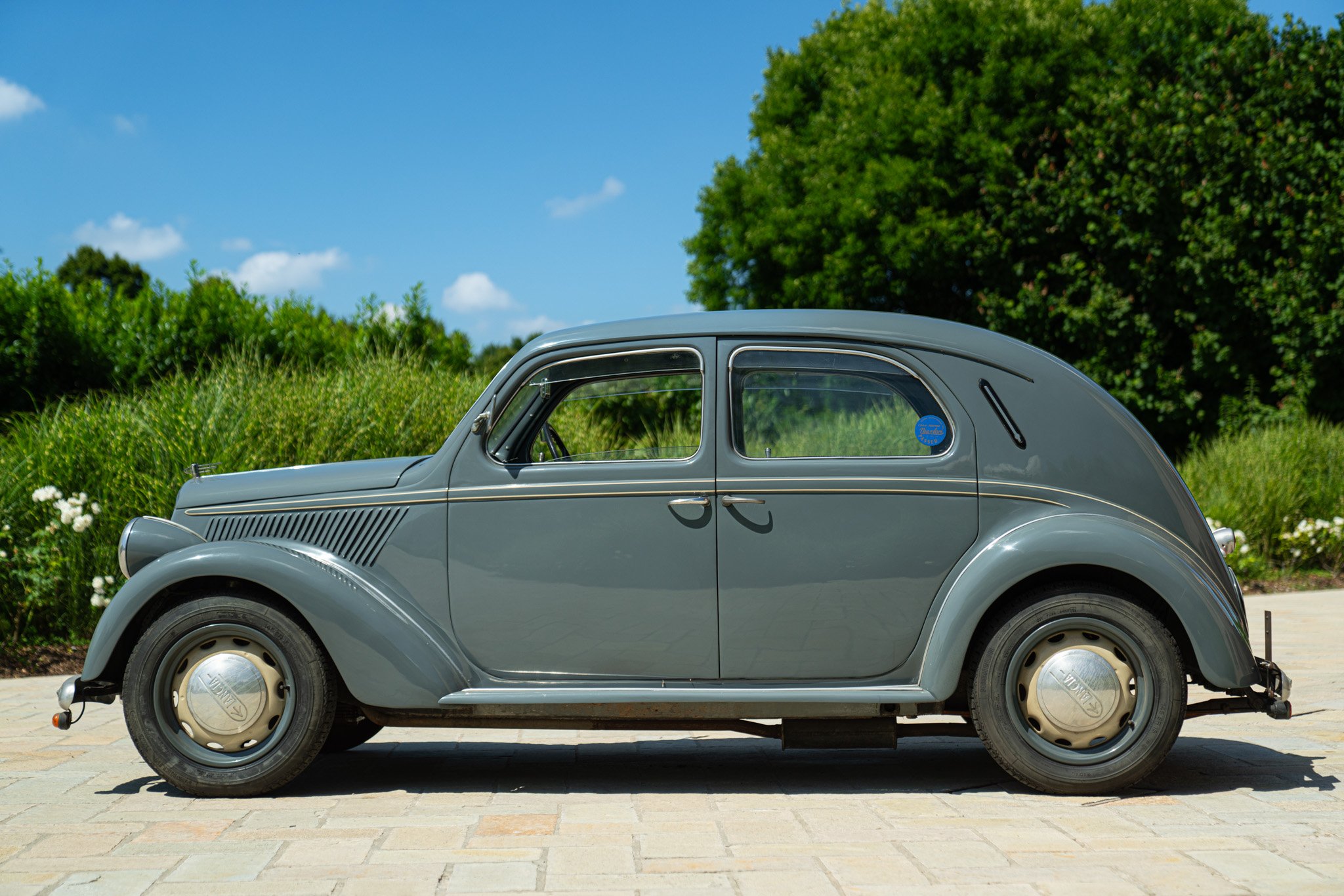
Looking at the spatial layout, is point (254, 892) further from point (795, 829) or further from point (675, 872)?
point (795, 829)

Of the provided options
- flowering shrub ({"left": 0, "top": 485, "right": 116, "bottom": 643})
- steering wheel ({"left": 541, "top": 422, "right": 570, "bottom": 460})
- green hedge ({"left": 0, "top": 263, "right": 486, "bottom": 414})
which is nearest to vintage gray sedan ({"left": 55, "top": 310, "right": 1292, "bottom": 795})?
steering wheel ({"left": 541, "top": 422, "right": 570, "bottom": 460})

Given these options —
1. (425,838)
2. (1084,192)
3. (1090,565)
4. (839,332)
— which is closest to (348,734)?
(425,838)

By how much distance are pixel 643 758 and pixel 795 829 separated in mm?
1479

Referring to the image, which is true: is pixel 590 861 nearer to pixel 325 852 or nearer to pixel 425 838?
pixel 425 838

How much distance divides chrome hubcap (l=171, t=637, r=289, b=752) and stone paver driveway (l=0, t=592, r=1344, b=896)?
27cm

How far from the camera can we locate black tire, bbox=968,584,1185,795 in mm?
4164

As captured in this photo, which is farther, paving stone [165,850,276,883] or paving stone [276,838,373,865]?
paving stone [276,838,373,865]

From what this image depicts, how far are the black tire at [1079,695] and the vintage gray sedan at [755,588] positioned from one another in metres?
0.01

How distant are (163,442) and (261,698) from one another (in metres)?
5.31

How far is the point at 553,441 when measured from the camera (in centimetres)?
473

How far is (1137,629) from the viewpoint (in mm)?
4172

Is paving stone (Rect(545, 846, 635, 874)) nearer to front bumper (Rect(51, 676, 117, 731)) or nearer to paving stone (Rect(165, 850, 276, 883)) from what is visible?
paving stone (Rect(165, 850, 276, 883))

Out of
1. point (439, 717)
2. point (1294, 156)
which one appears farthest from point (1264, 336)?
point (439, 717)

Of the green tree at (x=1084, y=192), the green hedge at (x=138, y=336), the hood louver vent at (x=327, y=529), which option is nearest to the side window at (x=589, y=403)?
the hood louver vent at (x=327, y=529)
